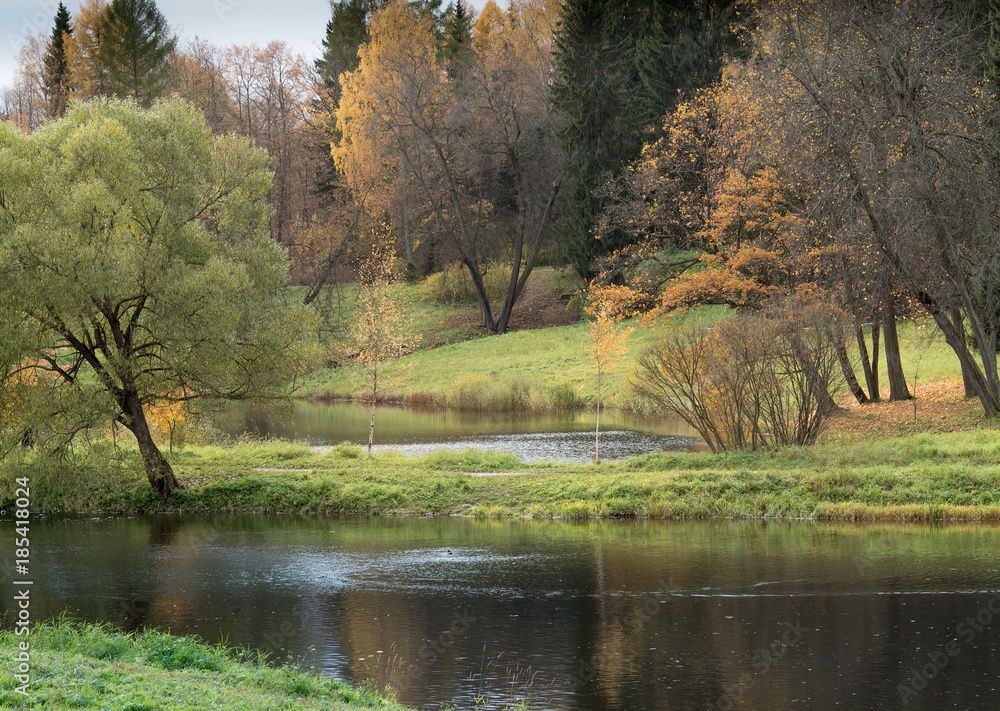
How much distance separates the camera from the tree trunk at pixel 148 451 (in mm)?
21281

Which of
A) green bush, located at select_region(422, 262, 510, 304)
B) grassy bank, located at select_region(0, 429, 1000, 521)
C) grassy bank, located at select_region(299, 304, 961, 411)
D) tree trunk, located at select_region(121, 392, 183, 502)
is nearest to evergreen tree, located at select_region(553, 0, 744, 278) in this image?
grassy bank, located at select_region(299, 304, 961, 411)

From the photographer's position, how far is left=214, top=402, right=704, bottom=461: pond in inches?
1112

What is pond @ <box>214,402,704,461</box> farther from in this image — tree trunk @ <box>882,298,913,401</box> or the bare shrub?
tree trunk @ <box>882,298,913,401</box>

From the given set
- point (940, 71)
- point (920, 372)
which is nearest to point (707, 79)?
point (920, 372)

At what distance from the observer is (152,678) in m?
9.16

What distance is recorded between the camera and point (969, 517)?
1811 cm

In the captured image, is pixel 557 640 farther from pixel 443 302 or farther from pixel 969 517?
pixel 443 302

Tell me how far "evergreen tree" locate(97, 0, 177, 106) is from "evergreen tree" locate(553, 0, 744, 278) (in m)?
20.6

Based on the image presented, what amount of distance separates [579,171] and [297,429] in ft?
70.5

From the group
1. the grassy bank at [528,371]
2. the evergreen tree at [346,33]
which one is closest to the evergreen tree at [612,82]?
the grassy bank at [528,371]

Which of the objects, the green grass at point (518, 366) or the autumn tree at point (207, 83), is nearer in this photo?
the green grass at point (518, 366)

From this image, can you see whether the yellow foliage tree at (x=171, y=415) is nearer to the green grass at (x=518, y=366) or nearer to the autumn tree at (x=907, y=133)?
the autumn tree at (x=907, y=133)

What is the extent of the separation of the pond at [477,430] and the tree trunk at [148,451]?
288 centimetres

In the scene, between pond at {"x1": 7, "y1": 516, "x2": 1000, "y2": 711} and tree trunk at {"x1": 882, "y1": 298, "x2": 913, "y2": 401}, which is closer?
pond at {"x1": 7, "y1": 516, "x2": 1000, "y2": 711}
